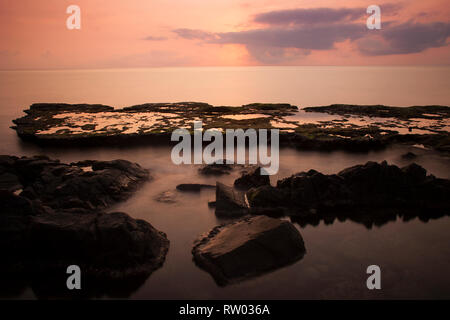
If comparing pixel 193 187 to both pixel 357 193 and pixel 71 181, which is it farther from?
pixel 357 193

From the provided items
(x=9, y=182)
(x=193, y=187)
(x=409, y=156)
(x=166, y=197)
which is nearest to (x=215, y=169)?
(x=193, y=187)

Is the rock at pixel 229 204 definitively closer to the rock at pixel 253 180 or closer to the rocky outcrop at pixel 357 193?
the rocky outcrop at pixel 357 193

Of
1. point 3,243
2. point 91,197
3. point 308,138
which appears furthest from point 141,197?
point 308,138

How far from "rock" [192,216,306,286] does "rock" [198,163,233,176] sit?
42.7 ft

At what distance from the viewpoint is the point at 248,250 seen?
17.8 meters

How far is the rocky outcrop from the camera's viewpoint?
25.3 meters

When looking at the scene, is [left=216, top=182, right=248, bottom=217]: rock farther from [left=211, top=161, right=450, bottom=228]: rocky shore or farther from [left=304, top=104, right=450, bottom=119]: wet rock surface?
[left=304, top=104, right=450, bottom=119]: wet rock surface

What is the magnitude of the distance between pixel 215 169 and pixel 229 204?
936 cm

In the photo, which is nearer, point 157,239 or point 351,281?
point 351,281

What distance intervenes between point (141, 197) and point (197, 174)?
740 centimetres

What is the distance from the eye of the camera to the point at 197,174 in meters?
33.5

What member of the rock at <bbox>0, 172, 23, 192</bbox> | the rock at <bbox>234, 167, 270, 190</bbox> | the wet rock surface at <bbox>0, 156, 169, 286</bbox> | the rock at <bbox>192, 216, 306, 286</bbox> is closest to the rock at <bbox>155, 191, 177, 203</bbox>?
the rock at <bbox>234, 167, 270, 190</bbox>

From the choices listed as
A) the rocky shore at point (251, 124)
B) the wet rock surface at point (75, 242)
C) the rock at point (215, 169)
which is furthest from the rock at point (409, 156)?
the wet rock surface at point (75, 242)
